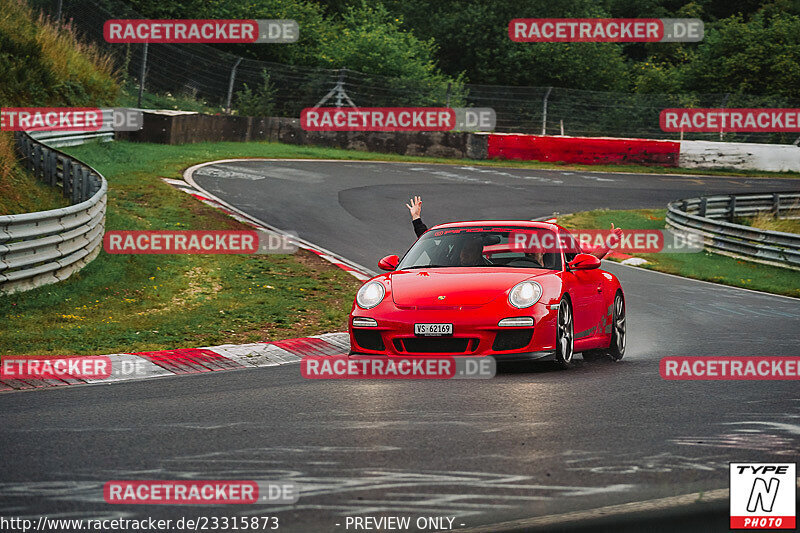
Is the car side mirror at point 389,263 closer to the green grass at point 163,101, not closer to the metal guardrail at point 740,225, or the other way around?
the metal guardrail at point 740,225

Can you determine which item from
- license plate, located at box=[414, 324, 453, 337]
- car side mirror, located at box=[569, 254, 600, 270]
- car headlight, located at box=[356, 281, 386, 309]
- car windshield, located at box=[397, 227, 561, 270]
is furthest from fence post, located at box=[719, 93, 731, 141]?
license plate, located at box=[414, 324, 453, 337]

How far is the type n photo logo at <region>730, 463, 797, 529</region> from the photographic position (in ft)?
15.6

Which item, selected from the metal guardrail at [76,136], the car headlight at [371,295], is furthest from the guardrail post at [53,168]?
the car headlight at [371,295]

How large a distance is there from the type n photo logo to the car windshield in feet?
14.6

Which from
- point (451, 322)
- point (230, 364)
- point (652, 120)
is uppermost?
point (652, 120)

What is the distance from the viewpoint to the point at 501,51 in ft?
186

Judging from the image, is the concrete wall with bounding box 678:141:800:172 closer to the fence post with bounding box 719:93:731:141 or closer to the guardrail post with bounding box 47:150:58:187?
the fence post with bounding box 719:93:731:141

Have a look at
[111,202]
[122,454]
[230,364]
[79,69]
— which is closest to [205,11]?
[79,69]

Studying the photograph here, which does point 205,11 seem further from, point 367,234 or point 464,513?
point 464,513

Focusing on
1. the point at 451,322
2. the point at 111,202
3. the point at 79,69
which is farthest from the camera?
the point at 79,69

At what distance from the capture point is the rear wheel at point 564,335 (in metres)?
9.12

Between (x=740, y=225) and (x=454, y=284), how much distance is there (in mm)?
16065

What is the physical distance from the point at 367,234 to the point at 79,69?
1336 centimetres

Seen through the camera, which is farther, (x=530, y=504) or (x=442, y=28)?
(x=442, y=28)
